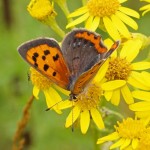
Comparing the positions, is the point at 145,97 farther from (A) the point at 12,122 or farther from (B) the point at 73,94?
(A) the point at 12,122

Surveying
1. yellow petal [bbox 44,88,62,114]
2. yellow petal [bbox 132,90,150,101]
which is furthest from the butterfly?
yellow petal [bbox 132,90,150,101]

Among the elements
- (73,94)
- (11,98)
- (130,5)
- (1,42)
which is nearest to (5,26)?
(1,42)

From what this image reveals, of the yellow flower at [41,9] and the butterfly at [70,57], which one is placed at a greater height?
the yellow flower at [41,9]

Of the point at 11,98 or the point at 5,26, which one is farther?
the point at 5,26

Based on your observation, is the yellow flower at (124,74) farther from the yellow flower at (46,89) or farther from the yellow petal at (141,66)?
the yellow flower at (46,89)

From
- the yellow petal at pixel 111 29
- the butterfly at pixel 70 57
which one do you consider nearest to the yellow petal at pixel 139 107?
the butterfly at pixel 70 57
